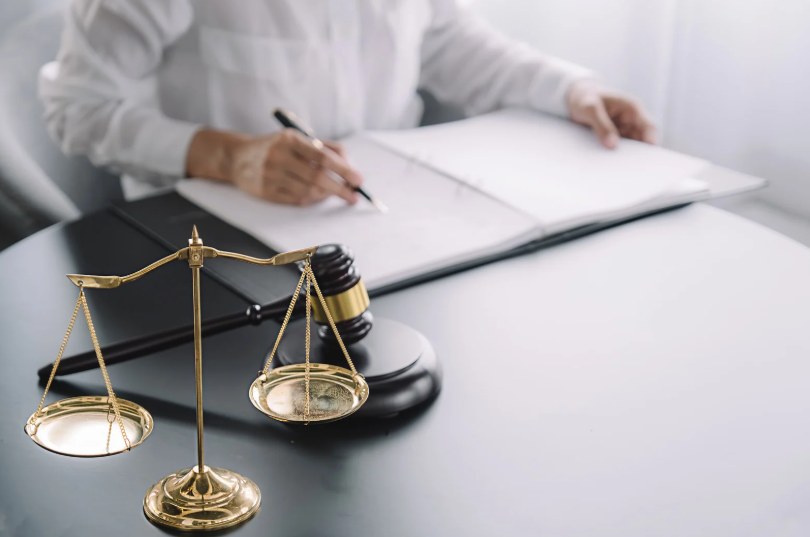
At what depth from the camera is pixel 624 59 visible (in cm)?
262

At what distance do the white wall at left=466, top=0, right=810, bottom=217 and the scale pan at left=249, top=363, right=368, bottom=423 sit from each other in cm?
185

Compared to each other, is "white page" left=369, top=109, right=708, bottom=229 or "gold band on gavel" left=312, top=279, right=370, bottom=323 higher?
"gold band on gavel" left=312, top=279, right=370, bottom=323

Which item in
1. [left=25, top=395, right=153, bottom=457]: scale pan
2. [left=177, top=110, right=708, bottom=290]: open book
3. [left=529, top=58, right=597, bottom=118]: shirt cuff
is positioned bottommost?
[left=177, top=110, right=708, bottom=290]: open book

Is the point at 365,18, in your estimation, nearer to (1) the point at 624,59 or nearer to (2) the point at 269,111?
(2) the point at 269,111

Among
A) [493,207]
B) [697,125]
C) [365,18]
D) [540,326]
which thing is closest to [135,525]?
[540,326]

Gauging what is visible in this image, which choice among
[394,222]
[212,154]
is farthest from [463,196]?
[212,154]

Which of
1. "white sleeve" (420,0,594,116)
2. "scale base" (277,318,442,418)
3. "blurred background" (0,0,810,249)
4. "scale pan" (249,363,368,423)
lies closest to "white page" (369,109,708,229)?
"white sleeve" (420,0,594,116)

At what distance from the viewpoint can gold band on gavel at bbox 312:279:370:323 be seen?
28.7 inches

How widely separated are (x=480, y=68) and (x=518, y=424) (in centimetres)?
116

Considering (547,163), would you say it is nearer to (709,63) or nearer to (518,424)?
(518,424)

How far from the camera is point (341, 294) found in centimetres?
73

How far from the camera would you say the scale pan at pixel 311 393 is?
61cm

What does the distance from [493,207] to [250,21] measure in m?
0.64

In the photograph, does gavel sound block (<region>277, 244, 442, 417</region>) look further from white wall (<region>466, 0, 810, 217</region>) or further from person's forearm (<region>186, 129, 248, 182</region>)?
white wall (<region>466, 0, 810, 217</region>)
